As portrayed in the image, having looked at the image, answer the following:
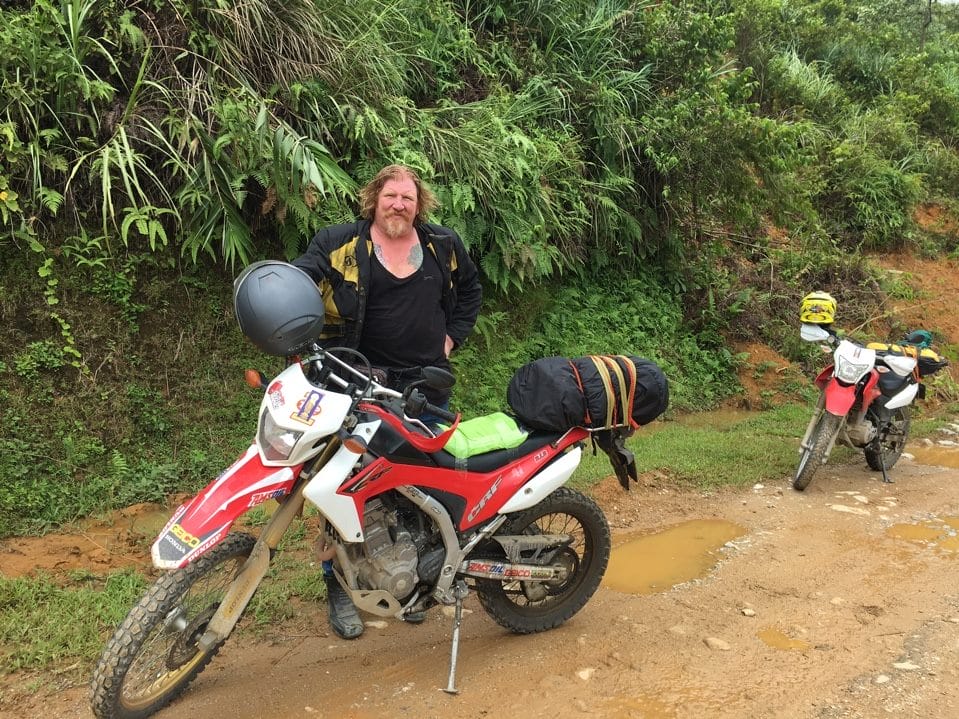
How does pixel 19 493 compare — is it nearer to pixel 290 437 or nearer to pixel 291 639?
pixel 291 639

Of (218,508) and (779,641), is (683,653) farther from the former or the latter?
(218,508)

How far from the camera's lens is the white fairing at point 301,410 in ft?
8.18

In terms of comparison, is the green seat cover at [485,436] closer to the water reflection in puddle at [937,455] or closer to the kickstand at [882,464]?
the kickstand at [882,464]

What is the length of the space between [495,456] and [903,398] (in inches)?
174

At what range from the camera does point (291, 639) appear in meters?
3.37

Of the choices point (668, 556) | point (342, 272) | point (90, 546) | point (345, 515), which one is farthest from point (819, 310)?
point (90, 546)

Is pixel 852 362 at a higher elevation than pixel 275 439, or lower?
higher

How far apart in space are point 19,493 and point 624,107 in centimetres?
656

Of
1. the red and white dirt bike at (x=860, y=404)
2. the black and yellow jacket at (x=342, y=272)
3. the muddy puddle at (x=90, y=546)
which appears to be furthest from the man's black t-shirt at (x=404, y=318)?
the red and white dirt bike at (x=860, y=404)

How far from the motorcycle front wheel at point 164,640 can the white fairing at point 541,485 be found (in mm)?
1118

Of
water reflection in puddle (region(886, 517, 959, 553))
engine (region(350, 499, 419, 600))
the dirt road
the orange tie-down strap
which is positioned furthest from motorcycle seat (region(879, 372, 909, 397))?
engine (region(350, 499, 419, 600))

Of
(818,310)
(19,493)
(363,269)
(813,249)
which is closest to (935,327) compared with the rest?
(813,249)

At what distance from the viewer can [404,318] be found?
135 inches

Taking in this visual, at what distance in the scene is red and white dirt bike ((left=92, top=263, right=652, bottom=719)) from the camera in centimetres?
249
